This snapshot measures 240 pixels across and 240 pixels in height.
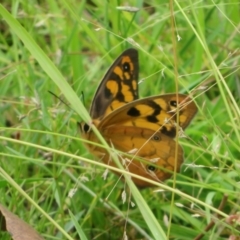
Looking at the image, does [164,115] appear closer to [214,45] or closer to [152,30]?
[214,45]

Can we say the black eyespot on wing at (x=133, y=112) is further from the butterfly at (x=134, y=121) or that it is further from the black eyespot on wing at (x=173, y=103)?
the black eyespot on wing at (x=173, y=103)

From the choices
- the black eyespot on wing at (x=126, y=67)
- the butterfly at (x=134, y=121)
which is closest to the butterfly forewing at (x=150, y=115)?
the butterfly at (x=134, y=121)

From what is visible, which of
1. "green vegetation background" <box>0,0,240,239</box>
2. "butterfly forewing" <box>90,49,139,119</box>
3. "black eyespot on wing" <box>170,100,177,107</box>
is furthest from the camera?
"butterfly forewing" <box>90,49,139,119</box>

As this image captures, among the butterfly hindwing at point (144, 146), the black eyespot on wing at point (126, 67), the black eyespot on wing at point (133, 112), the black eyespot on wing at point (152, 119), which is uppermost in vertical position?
the black eyespot on wing at point (126, 67)

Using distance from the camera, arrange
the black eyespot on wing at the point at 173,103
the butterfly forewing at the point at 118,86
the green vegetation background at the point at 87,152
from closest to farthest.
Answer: the green vegetation background at the point at 87,152, the black eyespot on wing at the point at 173,103, the butterfly forewing at the point at 118,86

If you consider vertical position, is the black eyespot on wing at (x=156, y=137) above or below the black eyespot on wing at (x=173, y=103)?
below

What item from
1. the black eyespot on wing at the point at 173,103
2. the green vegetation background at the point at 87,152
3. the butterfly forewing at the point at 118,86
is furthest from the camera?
the butterfly forewing at the point at 118,86

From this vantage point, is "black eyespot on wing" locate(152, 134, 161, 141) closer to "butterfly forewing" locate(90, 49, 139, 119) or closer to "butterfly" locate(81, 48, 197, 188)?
"butterfly" locate(81, 48, 197, 188)

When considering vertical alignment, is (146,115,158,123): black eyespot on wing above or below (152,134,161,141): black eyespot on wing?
above

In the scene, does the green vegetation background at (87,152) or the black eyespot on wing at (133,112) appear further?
the black eyespot on wing at (133,112)

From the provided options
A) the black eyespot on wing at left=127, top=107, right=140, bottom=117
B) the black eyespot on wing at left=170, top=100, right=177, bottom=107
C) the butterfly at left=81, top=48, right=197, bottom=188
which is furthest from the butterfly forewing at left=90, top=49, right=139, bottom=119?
the black eyespot on wing at left=170, top=100, right=177, bottom=107
